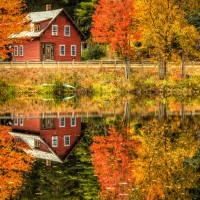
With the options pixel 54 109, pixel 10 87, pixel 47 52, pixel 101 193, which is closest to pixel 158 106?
pixel 54 109

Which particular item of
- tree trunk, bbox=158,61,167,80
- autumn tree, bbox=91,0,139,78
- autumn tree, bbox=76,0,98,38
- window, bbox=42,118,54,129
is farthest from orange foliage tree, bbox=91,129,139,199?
autumn tree, bbox=76,0,98,38

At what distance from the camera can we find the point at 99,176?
1493cm

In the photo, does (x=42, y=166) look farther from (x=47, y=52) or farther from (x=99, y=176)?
(x=47, y=52)

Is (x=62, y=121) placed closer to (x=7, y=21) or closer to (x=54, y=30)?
(x=7, y=21)

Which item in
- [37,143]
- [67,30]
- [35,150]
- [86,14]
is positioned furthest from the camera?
[86,14]

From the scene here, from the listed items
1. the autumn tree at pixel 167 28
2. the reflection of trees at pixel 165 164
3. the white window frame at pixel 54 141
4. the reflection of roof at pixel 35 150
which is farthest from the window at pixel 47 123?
the autumn tree at pixel 167 28

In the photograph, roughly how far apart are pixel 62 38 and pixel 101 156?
1926 inches

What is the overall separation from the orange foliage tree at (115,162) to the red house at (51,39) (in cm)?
4163

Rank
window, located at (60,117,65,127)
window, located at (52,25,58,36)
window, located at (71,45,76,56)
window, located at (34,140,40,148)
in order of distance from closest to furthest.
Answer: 1. window, located at (34,140,40,148)
2. window, located at (60,117,65,127)
3. window, located at (52,25,58,36)
4. window, located at (71,45,76,56)

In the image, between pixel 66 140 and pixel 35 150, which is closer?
pixel 35 150

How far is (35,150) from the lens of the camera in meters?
20.0

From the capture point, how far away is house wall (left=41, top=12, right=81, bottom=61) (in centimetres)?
6446

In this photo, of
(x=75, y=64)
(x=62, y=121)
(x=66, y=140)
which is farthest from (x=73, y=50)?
(x=66, y=140)

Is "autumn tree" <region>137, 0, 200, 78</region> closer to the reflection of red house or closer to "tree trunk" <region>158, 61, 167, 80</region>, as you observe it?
"tree trunk" <region>158, 61, 167, 80</region>
